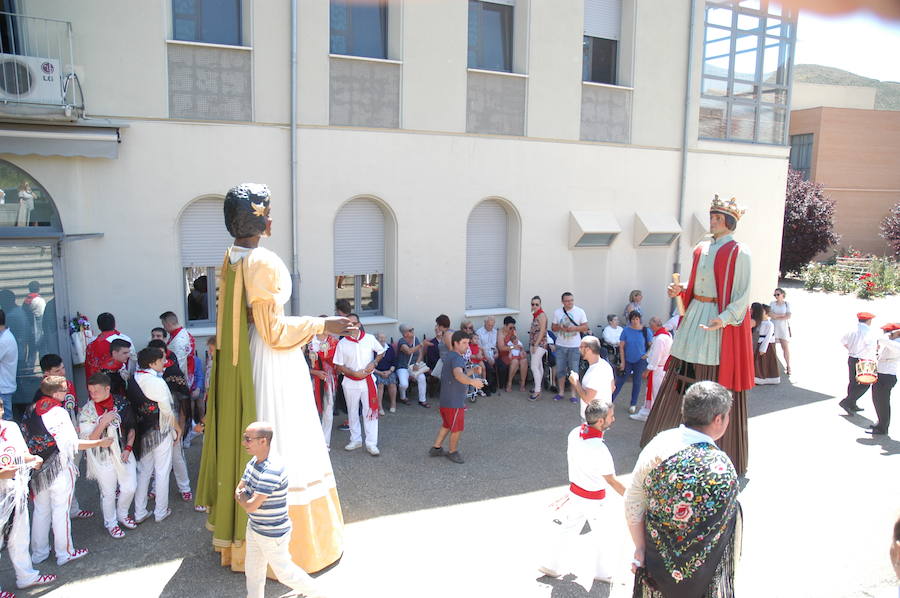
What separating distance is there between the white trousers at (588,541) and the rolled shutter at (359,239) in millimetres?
6297

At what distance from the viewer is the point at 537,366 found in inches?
404

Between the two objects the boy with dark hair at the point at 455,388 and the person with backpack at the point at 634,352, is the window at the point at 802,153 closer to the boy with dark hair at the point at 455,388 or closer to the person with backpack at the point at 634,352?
the person with backpack at the point at 634,352

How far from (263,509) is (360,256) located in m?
6.70

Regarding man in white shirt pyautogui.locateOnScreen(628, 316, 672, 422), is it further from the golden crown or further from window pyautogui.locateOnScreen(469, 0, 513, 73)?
window pyautogui.locateOnScreen(469, 0, 513, 73)

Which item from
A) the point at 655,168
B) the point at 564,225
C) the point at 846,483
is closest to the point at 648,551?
the point at 846,483

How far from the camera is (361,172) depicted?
32.9 ft

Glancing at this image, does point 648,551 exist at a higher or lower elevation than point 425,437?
→ higher

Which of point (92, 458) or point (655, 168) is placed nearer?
point (92, 458)

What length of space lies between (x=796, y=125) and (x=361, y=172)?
36855 millimetres

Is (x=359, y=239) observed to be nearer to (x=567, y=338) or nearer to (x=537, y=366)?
(x=537, y=366)

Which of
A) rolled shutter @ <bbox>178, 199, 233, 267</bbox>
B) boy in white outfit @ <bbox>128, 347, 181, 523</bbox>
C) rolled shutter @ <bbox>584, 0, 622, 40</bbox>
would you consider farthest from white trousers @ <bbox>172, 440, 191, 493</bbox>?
rolled shutter @ <bbox>584, 0, 622, 40</bbox>

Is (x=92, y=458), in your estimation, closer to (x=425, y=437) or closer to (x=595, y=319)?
(x=425, y=437)

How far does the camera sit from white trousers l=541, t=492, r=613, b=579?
471 centimetres

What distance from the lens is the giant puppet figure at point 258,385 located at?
4641 millimetres
